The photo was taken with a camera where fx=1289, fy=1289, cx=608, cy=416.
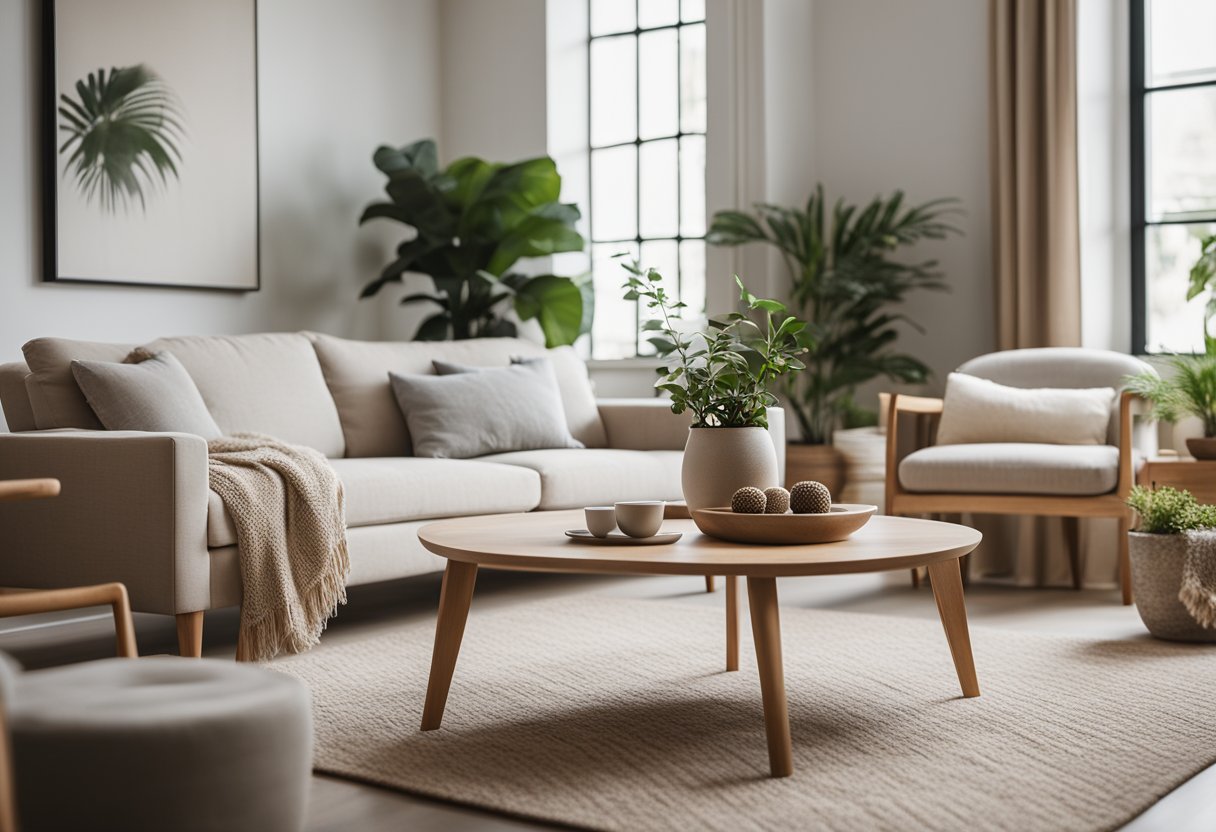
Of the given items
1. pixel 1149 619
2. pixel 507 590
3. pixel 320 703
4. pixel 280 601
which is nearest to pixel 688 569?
pixel 320 703

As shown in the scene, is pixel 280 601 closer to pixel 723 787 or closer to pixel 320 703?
pixel 320 703

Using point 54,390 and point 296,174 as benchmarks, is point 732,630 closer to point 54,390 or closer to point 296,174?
point 54,390

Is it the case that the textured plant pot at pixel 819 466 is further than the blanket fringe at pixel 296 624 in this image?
Yes

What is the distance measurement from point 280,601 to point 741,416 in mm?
1259

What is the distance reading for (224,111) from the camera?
5168 millimetres

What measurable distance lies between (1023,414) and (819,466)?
876 millimetres

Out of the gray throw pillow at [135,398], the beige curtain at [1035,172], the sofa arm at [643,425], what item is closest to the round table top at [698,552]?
the gray throw pillow at [135,398]

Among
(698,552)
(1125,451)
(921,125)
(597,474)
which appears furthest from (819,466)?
(698,552)

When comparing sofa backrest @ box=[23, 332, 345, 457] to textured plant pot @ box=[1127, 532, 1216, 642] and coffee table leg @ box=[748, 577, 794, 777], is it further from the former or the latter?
textured plant pot @ box=[1127, 532, 1216, 642]

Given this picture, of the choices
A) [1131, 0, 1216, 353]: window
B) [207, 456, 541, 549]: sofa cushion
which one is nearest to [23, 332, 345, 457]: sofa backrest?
[207, 456, 541, 549]: sofa cushion

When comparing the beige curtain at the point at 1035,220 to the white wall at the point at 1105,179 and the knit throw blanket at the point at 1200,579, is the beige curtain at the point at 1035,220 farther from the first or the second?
the knit throw blanket at the point at 1200,579

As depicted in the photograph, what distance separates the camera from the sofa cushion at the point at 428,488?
3629 millimetres

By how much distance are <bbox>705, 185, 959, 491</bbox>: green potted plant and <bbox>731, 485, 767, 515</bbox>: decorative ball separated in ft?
8.13

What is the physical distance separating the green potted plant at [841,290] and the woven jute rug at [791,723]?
1613mm
